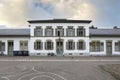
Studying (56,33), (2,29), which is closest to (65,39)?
(56,33)

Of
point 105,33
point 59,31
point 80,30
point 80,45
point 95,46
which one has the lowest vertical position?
point 95,46

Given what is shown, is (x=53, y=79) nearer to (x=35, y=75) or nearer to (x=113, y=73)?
(x=35, y=75)

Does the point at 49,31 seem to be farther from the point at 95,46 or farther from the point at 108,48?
the point at 108,48

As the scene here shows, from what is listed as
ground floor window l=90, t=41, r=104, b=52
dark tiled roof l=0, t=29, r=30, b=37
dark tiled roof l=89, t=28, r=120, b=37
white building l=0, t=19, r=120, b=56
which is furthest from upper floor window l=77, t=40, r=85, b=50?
dark tiled roof l=0, t=29, r=30, b=37

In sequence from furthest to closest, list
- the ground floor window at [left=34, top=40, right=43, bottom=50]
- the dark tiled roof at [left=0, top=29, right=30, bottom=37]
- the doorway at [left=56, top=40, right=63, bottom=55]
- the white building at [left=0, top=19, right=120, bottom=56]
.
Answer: the dark tiled roof at [left=0, top=29, right=30, bottom=37] → the ground floor window at [left=34, top=40, right=43, bottom=50] → the doorway at [left=56, top=40, right=63, bottom=55] → the white building at [left=0, top=19, right=120, bottom=56]

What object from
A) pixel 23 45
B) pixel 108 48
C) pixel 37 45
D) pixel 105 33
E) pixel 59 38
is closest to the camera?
pixel 59 38

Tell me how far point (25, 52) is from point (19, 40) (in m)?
2.81

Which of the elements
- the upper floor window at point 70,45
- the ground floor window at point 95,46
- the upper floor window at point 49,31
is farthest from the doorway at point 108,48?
the upper floor window at point 49,31

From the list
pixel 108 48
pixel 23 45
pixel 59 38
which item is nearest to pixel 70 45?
pixel 59 38

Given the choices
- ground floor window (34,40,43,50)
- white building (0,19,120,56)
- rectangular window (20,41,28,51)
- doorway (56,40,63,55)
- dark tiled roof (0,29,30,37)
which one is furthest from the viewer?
dark tiled roof (0,29,30,37)

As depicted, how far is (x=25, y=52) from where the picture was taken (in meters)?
43.0

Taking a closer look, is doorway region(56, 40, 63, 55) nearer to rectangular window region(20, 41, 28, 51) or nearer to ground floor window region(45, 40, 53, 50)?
ground floor window region(45, 40, 53, 50)

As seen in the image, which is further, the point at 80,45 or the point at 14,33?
the point at 14,33

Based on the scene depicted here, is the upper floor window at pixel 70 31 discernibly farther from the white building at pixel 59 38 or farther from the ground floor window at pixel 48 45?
the ground floor window at pixel 48 45
